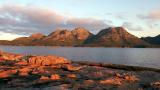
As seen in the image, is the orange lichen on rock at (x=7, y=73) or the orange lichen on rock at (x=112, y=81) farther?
the orange lichen on rock at (x=7, y=73)

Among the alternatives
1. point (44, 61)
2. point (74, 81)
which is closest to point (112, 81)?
point (74, 81)

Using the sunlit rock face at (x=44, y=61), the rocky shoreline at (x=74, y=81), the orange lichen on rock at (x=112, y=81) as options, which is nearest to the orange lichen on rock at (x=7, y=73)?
the rocky shoreline at (x=74, y=81)

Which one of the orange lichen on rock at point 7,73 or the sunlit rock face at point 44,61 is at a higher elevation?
the sunlit rock face at point 44,61

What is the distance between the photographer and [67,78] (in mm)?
34094

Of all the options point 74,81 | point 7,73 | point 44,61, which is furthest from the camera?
point 44,61

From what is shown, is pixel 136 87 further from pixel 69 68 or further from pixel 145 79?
pixel 69 68

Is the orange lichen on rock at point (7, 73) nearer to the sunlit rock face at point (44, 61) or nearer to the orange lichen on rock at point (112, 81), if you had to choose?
the sunlit rock face at point (44, 61)

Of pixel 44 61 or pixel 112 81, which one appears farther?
pixel 44 61

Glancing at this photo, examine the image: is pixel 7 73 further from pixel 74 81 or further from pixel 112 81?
pixel 112 81

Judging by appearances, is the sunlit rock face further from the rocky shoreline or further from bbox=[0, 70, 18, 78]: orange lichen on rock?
bbox=[0, 70, 18, 78]: orange lichen on rock

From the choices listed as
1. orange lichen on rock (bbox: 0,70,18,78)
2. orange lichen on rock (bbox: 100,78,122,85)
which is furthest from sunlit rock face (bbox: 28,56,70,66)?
orange lichen on rock (bbox: 100,78,122,85)

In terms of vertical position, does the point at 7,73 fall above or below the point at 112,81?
above

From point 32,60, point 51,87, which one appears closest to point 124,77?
point 51,87

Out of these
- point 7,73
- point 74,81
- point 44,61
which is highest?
point 44,61
